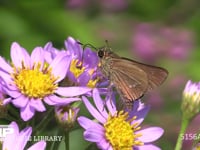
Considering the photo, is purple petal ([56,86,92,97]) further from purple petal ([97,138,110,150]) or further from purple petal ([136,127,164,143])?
purple petal ([136,127,164,143])

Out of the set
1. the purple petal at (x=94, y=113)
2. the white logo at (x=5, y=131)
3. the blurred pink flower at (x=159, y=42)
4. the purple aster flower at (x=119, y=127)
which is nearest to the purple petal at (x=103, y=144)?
the purple aster flower at (x=119, y=127)

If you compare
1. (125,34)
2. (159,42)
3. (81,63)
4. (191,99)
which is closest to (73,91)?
(81,63)

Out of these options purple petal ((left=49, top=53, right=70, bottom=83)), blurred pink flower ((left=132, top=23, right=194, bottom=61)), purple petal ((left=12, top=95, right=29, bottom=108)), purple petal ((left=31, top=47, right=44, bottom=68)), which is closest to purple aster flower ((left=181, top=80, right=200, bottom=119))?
purple petal ((left=49, top=53, right=70, bottom=83))

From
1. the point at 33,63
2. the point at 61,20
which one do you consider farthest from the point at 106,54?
the point at 61,20

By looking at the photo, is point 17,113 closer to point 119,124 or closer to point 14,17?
point 119,124

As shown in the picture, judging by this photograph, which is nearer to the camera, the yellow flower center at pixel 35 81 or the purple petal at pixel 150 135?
the yellow flower center at pixel 35 81

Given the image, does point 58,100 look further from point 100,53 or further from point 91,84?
point 100,53

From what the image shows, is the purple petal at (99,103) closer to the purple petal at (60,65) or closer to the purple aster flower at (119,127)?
the purple aster flower at (119,127)
